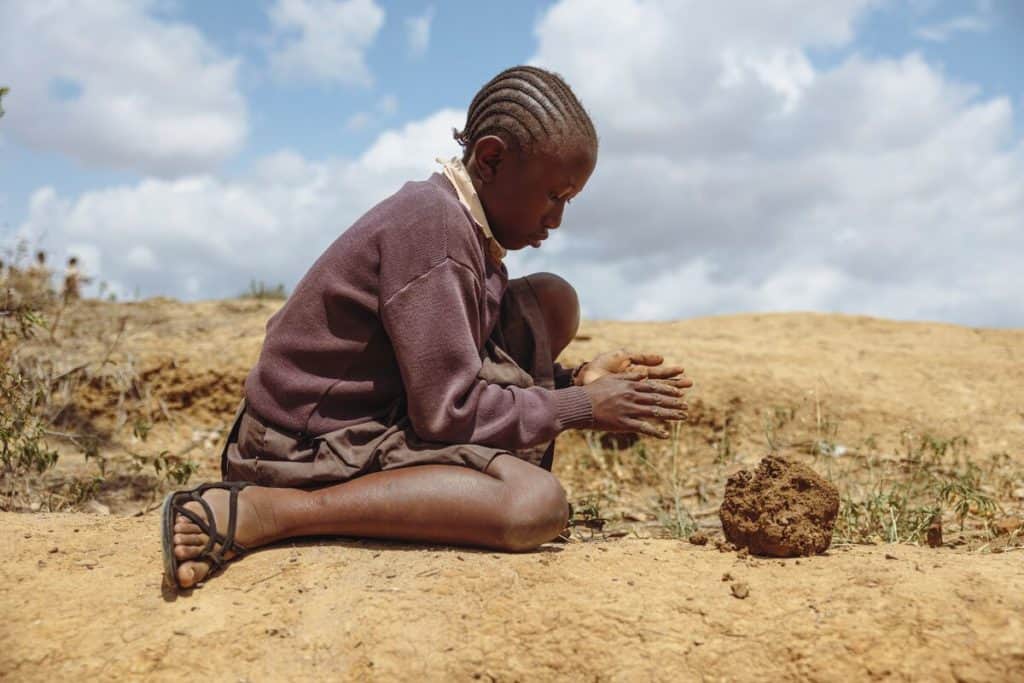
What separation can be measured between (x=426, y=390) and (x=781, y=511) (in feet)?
3.24

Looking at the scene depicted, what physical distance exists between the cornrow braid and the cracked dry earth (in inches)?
45.9

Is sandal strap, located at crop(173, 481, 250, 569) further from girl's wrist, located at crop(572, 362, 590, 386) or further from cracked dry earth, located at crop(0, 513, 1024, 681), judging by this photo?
girl's wrist, located at crop(572, 362, 590, 386)

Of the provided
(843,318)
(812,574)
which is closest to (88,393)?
(812,574)

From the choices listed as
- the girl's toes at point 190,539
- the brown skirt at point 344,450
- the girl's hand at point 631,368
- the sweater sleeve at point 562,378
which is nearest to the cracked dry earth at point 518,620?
the girl's toes at point 190,539

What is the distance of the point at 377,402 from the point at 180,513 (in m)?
0.61

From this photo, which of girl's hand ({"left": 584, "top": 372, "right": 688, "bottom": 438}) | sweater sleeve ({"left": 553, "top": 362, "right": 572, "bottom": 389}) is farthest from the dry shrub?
girl's hand ({"left": 584, "top": 372, "right": 688, "bottom": 438})

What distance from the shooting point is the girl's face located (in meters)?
2.70

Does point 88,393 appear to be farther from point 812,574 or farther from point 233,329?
point 812,574

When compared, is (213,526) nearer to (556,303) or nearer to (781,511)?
(556,303)

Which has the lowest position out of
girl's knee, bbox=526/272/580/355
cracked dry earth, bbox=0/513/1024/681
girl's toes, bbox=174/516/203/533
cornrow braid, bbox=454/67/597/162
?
cracked dry earth, bbox=0/513/1024/681

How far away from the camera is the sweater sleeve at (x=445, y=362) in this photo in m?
2.45

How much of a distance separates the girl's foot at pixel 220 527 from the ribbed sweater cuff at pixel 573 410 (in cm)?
80

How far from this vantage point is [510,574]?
2326 mm

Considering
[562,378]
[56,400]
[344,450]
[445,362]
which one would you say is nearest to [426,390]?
[445,362]
